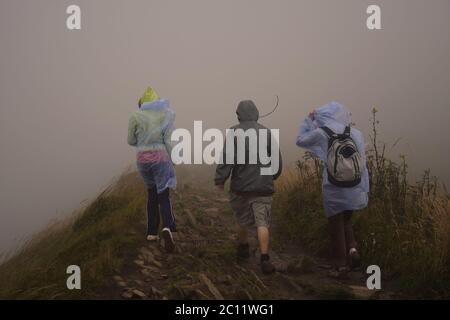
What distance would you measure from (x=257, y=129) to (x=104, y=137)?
15886 millimetres

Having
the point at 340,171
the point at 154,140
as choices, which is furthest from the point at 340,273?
the point at 154,140

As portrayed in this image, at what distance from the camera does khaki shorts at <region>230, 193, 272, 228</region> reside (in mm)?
5391

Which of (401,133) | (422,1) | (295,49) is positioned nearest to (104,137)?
(401,133)

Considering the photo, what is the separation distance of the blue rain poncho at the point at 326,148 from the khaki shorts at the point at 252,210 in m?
0.75

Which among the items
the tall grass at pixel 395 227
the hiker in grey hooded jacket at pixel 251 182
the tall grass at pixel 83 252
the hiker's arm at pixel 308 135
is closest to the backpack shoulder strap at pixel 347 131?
the hiker's arm at pixel 308 135

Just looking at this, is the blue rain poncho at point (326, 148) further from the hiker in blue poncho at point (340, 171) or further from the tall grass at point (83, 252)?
the tall grass at point (83, 252)

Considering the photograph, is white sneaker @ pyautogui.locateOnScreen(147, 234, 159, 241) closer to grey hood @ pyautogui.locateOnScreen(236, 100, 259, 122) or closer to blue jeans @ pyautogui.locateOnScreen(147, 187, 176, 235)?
blue jeans @ pyautogui.locateOnScreen(147, 187, 176, 235)

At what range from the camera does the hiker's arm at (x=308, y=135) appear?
5.52 metres

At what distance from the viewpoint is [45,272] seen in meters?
5.11

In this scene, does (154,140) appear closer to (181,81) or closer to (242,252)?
(242,252)

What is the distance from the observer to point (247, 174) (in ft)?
17.8

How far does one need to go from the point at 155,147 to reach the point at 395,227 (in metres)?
3.26

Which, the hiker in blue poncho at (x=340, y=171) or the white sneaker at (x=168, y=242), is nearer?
the hiker in blue poncho at (x=340, y=171)
